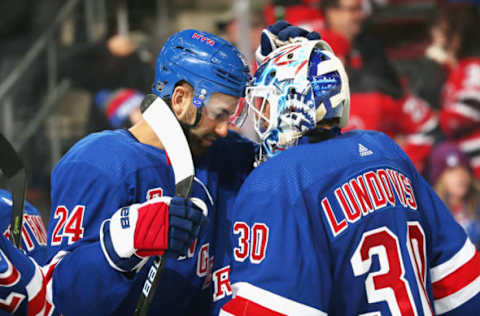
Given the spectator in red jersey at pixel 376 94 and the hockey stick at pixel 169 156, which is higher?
the hockey stick at pixel 169 156

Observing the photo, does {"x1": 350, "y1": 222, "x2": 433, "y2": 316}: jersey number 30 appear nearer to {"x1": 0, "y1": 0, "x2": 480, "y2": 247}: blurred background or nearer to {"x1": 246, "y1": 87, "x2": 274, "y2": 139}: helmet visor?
{"x1": 246, "y1": 87, "x2": 274, "y2": 139}: helmet visor

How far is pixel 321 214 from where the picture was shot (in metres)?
1.70

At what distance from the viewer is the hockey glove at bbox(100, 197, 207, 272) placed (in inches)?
65.6

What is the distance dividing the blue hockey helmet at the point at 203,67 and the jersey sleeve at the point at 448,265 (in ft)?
1.94

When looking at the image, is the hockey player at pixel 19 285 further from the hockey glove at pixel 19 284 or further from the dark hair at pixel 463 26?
the dark hair at pixel 463 26

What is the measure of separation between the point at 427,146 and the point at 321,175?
345 cm

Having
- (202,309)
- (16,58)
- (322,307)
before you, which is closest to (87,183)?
(202,309)

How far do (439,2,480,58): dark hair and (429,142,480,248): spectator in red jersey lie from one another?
0.89 meters

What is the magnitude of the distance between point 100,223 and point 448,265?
952mm

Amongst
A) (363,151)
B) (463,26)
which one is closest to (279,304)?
(363,151)

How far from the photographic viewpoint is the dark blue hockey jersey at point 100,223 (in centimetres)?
176

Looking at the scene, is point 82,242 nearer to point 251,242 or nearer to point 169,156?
point 169,156

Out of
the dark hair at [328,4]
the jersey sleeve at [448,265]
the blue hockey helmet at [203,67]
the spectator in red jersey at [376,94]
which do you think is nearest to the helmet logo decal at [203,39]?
the blue hockey helmet at [203,67]

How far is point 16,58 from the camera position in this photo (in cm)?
464
